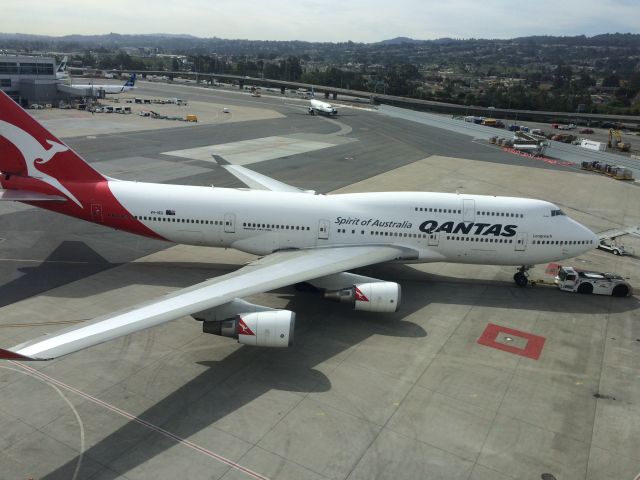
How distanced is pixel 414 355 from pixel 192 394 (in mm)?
9850

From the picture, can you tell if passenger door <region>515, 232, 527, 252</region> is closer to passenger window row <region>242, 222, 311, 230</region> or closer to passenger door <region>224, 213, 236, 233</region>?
passenger window row <region>242, 222, 311, 230</region>

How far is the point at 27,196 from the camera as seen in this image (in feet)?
93.3

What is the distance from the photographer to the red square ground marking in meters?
23.0

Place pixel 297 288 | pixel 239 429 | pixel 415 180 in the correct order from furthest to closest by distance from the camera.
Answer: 1. pixel 415 180
2. pixel 297 288
3. pixel 239 429

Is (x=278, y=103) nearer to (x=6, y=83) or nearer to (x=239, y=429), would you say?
(x=6, y=83)

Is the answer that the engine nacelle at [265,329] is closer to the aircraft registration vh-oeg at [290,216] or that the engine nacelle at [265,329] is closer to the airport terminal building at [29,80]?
the aircraft registration vh-oeg at [290,216]

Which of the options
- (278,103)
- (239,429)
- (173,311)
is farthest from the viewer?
(278,103)

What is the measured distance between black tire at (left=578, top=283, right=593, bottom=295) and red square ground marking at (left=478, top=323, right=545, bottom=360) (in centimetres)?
755

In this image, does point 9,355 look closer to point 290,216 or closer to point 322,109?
point 290,216

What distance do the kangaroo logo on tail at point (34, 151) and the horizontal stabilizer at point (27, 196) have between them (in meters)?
0.57

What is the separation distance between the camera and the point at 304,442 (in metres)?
16.5

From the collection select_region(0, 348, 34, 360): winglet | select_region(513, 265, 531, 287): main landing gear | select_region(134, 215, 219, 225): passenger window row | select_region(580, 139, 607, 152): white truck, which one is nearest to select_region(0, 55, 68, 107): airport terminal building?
select_region(134, 215, 219, 225): passenger window row

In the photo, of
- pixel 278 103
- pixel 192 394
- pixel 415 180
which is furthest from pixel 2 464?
pixel 278 103

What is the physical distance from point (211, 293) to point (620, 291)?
24.6 meters
